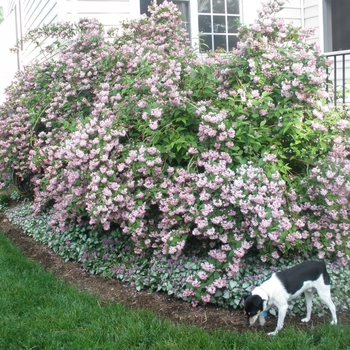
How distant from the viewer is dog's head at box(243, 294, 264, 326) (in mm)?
3096

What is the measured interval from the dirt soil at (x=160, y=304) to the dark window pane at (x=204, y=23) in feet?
15.6

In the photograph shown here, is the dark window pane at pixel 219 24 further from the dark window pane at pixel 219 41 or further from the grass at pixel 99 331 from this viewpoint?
the grass at pixel 99 331

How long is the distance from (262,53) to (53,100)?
9.13 feet

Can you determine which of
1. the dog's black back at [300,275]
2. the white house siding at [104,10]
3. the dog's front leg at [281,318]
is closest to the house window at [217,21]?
the white house siding at [104,10]

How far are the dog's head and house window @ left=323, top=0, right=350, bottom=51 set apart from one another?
677 centimetres

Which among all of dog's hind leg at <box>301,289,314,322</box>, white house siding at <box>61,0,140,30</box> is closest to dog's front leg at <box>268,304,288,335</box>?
dog's hind leg at <box>301,289,314,322</box>

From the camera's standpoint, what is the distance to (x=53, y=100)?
6.15 meters

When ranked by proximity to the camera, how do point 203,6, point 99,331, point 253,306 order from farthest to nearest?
point 203,6 < point 99,331 < point 253,306

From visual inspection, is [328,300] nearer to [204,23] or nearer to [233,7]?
[204,23]

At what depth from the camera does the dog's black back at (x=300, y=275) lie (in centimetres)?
330

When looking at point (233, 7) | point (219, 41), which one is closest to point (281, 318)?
point (219, 41)

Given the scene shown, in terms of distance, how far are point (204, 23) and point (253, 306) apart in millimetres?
6236

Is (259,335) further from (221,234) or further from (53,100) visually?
(53,100)

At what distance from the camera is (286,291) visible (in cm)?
328
